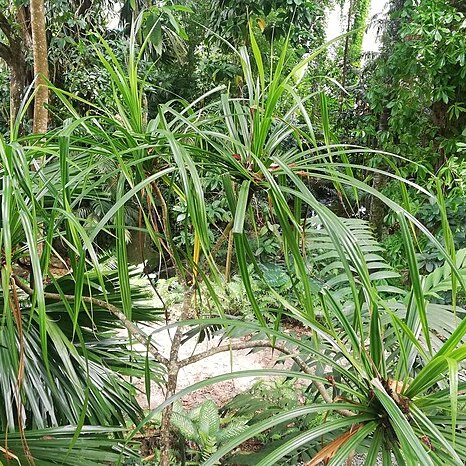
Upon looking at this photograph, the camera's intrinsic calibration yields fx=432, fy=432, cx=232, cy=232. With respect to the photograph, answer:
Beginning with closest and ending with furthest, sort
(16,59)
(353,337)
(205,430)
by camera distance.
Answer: (353,337) → (205,430) → (16,59)

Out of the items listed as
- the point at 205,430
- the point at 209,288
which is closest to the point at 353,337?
the point at 209,288

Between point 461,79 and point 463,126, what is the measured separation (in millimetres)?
356

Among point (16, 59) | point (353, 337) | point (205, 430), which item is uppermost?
point (16, 59)

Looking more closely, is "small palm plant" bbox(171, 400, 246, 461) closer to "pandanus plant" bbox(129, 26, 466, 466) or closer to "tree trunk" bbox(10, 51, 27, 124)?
"pandanus plant" bbox(129, 26, 466, 466)

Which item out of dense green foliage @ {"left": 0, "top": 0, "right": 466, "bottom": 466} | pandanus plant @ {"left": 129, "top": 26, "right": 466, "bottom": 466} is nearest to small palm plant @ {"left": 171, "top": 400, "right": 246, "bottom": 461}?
dense green foliage @ {"left": 0, "top": 0, "right": 466, "bottom": 466}

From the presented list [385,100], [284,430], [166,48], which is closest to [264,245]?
[385,100]

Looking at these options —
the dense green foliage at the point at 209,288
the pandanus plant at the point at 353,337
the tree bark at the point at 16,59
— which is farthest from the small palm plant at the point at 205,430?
the tree bark at the point at 16,59

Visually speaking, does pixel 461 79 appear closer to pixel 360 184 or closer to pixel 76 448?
pixel 360 184

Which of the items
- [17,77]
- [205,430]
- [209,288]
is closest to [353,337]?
[209,288]

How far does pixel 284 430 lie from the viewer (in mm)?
1042

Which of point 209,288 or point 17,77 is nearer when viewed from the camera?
point 209,288

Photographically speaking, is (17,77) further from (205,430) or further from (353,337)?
(353,337)

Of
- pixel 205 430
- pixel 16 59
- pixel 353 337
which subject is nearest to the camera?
pixel 353 337

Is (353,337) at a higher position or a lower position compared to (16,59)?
lower
